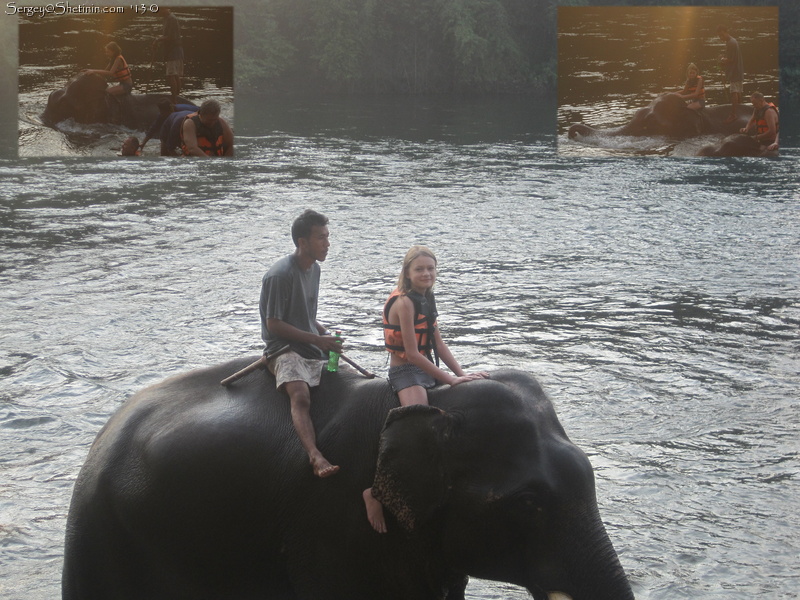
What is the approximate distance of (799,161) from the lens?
25891 millimetres

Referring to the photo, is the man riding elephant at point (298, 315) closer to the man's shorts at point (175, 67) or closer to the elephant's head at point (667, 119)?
the man's shorts at point (175, 67)

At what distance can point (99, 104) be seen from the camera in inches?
759

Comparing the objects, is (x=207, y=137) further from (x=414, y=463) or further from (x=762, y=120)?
(x=414, y=463)

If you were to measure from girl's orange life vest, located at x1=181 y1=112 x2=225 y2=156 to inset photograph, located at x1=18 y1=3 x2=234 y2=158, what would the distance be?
0.06 ft

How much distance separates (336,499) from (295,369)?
1.85ft

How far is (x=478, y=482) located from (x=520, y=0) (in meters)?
47.5

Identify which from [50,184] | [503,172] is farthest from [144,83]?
[503,172]

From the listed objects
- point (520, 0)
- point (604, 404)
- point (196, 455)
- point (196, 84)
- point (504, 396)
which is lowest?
point (604, 404)

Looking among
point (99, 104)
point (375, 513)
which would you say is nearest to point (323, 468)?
point (375, 513)

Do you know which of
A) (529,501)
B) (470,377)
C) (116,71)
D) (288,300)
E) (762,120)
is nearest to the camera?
(529,501)

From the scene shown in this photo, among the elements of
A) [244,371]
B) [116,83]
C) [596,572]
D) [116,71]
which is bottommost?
[596,572]

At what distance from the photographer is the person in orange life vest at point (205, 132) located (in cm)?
1720

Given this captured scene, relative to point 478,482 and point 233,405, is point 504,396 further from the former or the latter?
point 233,405

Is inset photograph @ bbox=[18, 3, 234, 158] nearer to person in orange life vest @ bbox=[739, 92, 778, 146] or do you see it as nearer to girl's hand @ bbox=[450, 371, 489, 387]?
person in orange life vest @ bbox=[739, 92, 778, 146]
